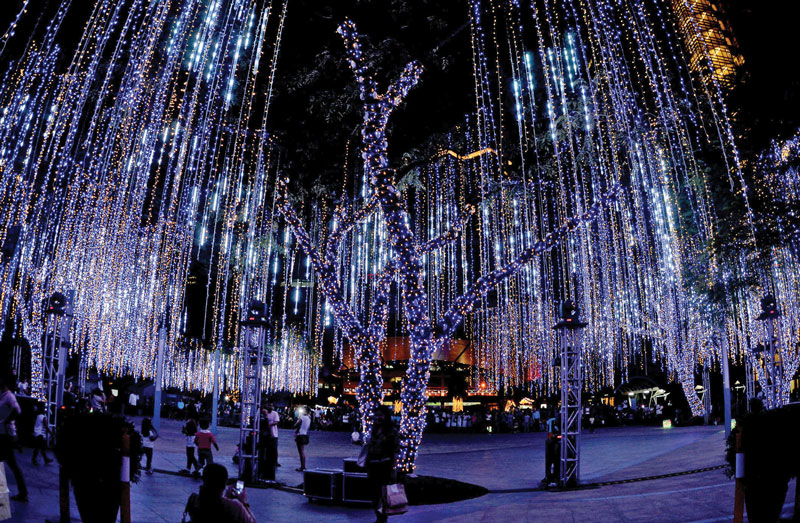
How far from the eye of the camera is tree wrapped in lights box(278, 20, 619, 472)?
39.6ft

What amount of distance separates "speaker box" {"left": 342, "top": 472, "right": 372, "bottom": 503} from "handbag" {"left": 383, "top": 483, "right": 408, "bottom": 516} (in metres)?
1.98

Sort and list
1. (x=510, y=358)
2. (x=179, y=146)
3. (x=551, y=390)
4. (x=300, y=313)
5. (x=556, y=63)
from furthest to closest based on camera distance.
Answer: (x=551, y=390) < (x=510, y=358) < (x=300, y=313) < (x=179, y=146) < (x=556, y=63)

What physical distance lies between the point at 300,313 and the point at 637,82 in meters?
21.4

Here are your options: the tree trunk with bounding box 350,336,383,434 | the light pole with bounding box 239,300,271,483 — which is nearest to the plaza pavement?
the light pole with bounding box 239,300,271,483

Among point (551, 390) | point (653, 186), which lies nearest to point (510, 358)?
point (551, 390)

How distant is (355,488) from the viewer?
9938mm

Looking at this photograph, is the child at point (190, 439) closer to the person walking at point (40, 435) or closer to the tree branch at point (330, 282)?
the person walking at point (40, 435)

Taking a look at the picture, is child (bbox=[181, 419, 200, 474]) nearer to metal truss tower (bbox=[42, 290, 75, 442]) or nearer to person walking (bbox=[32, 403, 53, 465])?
person walking (bbox=[32, 403, 53, 465])

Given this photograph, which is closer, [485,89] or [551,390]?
[485,89]

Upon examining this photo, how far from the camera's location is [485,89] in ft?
51.0

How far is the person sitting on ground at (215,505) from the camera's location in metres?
4.34

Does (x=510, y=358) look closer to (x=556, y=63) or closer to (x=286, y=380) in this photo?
(x=286, y=380)

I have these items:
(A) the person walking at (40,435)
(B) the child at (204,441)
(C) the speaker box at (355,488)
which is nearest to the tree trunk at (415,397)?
(C) the speaker box at (355,488)

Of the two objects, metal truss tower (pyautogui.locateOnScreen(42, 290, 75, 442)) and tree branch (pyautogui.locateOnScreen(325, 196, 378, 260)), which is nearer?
tree branch (pyautogui.locateOnScreen(325, 196, 378, 260))
